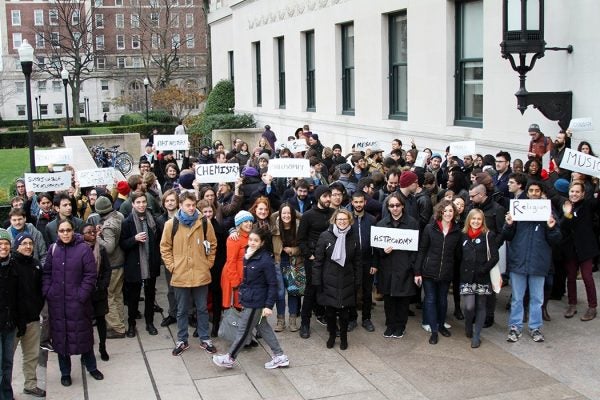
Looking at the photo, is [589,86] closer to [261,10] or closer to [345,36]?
[345,36]

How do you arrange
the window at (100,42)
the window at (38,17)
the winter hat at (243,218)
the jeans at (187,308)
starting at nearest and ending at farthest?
the winter hat at (243,218)
the jeans at (187,308)
the window at (100,42)
the window at (38,17)

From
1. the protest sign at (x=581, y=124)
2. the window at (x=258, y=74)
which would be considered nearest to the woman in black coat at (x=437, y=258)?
the protest sign at (x=581, y=124)

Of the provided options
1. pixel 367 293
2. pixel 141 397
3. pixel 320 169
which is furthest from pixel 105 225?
pixel 320 169

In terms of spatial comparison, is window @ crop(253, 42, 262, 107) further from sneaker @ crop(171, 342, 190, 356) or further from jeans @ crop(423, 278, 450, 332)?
sneaker @ crop(171, 342, 190, 356)

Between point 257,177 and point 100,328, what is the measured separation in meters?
4.00

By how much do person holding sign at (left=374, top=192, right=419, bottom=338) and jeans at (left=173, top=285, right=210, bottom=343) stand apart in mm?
2181

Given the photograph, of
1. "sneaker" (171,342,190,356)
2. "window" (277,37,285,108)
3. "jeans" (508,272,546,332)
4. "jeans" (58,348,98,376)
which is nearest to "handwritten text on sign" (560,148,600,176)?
"jeans" (508,272,546,332)

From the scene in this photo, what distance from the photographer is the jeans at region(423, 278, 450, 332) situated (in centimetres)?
938

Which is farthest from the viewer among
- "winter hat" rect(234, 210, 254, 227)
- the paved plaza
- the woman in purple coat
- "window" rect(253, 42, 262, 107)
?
"window" rect(253, 42, 262, 107)

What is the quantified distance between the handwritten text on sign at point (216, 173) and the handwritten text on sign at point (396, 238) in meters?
3.48

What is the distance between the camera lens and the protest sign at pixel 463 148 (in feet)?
44.4

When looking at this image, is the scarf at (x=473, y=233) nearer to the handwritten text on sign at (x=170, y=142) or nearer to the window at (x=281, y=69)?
the handwritten text on sign at (x=170, y=142)

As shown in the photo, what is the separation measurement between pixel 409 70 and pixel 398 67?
138 centimetres

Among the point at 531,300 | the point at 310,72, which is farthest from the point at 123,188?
the point at 310,72
